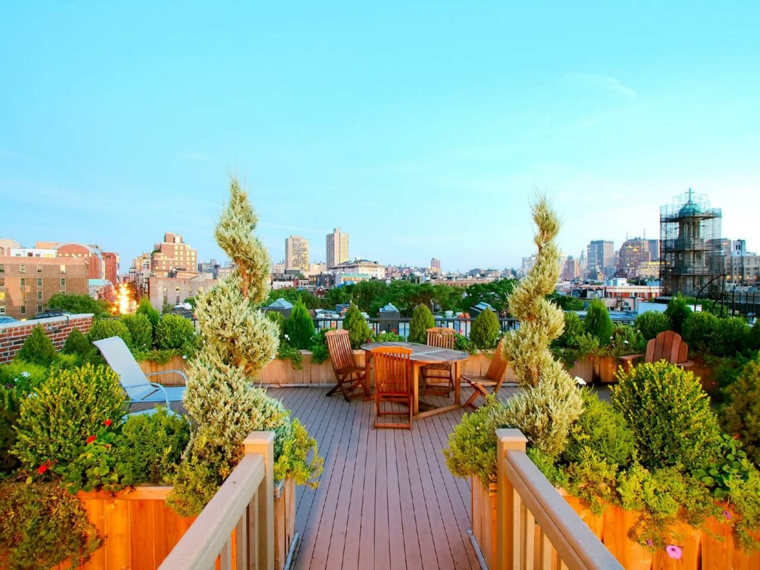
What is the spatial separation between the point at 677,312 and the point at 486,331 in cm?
313

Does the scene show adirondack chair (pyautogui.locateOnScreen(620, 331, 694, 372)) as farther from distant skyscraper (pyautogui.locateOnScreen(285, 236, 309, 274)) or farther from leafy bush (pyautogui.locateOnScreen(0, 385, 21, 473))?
distant skyscraper (pyautogui.locateOnScreen(285, 236, 309, 274))

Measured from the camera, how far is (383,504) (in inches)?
119

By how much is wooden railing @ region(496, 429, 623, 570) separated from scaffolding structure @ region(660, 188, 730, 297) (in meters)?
44.1

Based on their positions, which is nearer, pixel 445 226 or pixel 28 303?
pixel 445 226

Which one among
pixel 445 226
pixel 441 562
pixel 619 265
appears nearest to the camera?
pixel 441 562

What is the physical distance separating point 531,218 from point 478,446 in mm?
1505

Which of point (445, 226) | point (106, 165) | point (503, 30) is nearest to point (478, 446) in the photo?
point (503, 30)

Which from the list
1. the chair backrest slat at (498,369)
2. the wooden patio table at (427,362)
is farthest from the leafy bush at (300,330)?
the chair backrest slat at (498,369)

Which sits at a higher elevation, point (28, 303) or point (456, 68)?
point (456, 68)

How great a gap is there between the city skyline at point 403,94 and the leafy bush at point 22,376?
7.48ft

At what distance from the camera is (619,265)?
110375 mm

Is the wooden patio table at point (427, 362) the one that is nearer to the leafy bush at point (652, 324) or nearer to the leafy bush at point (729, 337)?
the leafy bush at point (652, 324)

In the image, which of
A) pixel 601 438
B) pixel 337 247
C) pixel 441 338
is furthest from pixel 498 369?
pixel 337 247

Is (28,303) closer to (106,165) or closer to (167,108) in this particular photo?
(106,165)
